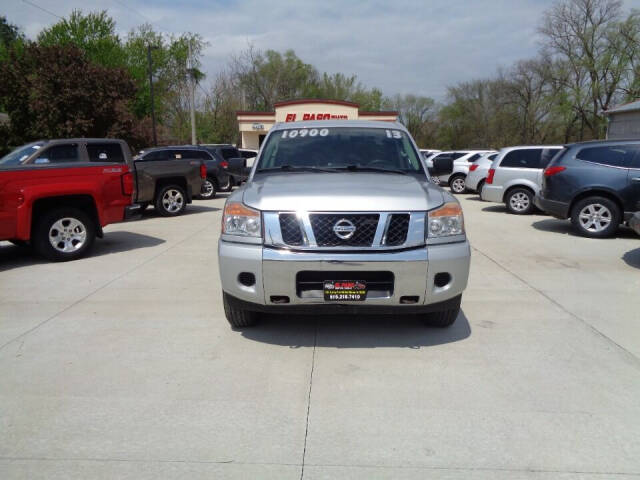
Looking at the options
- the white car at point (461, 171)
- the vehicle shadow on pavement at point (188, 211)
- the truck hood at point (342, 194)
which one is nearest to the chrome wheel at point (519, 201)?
the white car at point (461, 171)

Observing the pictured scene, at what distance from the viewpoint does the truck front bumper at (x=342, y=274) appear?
12.9ft

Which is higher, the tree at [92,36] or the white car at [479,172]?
the tree at [92,36]

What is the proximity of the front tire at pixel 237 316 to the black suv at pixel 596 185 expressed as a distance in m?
7.25

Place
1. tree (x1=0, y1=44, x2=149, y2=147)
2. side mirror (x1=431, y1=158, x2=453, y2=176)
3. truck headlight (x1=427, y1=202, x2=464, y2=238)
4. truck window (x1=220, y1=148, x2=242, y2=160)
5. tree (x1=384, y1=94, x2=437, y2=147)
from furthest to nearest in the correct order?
tree (x1=384, y1=94, x2=437, y2=147) < tree (x1=0, y1=44, x2=149, y2=147) < truck window (x1=220, y1=148, x2=242, y2=160) < side mirror (x1=431, y1=158, x2=453, y2=176) < truck headlight (x1=427, y1=202, x2=464, y2=238)

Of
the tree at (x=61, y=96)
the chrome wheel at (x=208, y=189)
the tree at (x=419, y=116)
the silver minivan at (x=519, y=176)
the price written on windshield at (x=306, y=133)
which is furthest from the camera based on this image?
the tree at (x=419, y=116)

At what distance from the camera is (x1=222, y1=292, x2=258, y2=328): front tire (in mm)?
4492

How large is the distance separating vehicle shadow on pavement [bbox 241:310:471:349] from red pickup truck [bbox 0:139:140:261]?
426 cm

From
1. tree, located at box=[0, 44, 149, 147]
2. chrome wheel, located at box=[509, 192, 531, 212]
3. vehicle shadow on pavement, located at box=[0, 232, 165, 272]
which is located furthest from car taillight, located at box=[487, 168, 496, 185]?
tree, located at box=[0, 44, 149, 147]

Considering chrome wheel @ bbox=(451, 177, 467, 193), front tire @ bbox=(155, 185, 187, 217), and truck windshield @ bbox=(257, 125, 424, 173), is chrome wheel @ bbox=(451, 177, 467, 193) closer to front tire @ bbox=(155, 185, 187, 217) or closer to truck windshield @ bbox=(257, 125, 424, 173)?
front tire @ bbox=(155, 185, 187, 217)

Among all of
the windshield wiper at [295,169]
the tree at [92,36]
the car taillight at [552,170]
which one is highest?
the tree at [92,36]

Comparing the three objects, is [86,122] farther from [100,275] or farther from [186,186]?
[100,275]

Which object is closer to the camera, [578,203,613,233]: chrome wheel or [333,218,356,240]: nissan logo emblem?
[333,218,356,240]: nissan logo emblem

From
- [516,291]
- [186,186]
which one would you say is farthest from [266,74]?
[516,291]

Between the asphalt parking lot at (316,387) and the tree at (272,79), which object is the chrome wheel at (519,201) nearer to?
the asphalt parking lot at (316,387)
